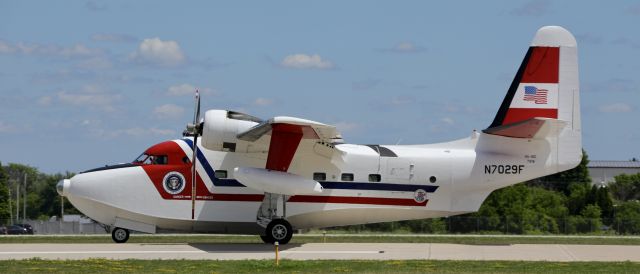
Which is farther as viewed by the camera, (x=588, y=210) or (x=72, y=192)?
(x=588, y=210)

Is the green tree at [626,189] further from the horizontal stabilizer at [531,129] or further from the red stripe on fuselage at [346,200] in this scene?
the red stripe on fuselage at [346,200]

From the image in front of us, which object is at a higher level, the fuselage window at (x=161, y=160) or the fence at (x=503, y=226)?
the fuselage window at (x=161, y=160)

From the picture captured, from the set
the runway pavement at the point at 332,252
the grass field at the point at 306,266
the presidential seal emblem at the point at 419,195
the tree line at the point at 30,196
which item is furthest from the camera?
the tree line at the point at 30,196

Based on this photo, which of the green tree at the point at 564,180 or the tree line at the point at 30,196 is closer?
the tree line at the point at 30,196

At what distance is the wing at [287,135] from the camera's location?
80.8ft

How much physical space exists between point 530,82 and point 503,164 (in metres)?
2.59

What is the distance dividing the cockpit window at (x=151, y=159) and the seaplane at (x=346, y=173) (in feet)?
0.09

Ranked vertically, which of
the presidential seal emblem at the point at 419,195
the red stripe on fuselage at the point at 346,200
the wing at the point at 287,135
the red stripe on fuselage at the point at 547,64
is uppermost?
the red stripe on fuselage at the point at 547,64

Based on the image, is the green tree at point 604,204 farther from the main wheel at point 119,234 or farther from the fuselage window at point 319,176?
the main wheel at point 119,234

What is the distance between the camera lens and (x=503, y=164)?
2803 cm

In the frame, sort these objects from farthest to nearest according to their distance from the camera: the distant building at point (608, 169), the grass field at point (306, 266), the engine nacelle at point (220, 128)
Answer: the distant building at point (608, 169) < the engine nacelle at point (220, 128) < the grass field at point (306, 266)

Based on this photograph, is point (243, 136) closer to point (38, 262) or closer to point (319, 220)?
point (319, 220)

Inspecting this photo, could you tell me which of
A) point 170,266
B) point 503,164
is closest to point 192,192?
point 170,266

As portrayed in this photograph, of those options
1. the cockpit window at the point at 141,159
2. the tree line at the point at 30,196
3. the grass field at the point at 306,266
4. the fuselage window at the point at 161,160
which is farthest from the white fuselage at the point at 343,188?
the tree line at the point at 30,196
